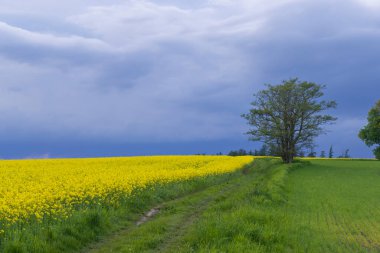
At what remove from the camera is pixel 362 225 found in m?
14.5

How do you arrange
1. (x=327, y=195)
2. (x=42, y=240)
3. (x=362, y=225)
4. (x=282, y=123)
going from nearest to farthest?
(x=42, y=240) → (x=362, y=225) → (x=327, y=195) → (x=282, y=123)

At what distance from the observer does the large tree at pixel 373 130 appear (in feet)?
209

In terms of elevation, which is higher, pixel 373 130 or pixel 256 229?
pixel 373 130

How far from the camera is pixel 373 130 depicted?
63781mm

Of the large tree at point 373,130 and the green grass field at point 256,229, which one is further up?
the large tree at point 373,130

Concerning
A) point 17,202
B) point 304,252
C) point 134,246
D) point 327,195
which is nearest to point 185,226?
point 134,246

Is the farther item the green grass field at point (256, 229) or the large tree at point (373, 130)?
the large tree at point (373, 130)

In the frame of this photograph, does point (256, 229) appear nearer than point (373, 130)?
Yes

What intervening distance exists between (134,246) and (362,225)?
8505 mm

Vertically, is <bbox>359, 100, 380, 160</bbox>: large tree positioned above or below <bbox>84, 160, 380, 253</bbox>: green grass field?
above

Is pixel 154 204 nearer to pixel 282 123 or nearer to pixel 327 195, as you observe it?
pixel 327 195

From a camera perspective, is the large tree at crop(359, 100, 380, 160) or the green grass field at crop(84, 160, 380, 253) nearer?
the green grass field at crop(84, 160, 380, 253)

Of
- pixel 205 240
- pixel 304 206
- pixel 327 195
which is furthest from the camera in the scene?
pixel 327 195

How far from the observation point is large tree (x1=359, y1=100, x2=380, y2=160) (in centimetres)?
6359
